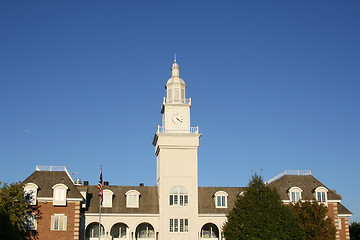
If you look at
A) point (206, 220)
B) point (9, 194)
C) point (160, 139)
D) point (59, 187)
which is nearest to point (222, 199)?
point (206, 220)

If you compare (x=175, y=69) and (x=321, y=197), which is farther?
(x=175, y=69)

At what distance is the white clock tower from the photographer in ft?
193

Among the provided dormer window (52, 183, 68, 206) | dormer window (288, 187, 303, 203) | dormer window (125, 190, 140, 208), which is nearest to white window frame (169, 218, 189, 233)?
dormer window (125, 190, 140, 208)

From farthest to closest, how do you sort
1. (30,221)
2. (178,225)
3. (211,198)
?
(211,198) < (178,225) < (30,221)

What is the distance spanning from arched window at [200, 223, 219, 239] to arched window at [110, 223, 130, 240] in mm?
10058

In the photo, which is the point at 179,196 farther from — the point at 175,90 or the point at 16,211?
the point at 16,211

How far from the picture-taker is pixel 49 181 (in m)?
57.5

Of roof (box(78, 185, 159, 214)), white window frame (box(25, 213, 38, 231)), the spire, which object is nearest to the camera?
white window frame (box(25, 213, 38, 231))

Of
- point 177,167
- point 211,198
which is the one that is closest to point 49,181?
point 177,167

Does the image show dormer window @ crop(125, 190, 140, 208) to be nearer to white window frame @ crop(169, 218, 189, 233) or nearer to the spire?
white window frame @ crop(169, 218, 189, 233)

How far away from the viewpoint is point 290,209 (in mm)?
51562

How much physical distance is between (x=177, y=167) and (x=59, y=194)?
15020 mm

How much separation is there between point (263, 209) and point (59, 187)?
23.8 m

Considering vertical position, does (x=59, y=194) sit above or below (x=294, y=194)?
below
